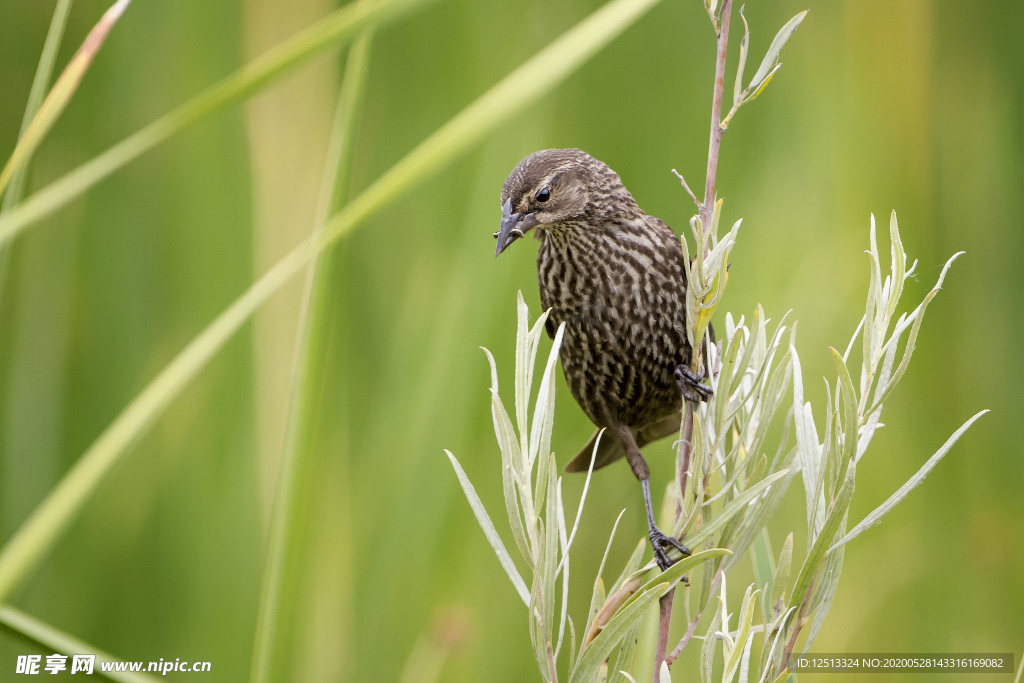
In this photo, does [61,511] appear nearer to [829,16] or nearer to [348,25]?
[348,25]

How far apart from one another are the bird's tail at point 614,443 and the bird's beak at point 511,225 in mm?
461

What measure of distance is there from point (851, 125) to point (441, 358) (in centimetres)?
132

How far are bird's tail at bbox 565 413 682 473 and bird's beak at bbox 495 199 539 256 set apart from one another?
461 mm

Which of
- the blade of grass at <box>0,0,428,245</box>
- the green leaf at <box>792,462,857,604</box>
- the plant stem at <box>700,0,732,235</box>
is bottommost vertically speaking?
the green leaf at <box>792,462,857,604</box>

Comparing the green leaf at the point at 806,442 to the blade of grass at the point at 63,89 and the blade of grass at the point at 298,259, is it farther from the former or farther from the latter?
the blade of grass at the point at 63,89

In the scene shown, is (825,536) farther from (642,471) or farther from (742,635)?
(642,471)

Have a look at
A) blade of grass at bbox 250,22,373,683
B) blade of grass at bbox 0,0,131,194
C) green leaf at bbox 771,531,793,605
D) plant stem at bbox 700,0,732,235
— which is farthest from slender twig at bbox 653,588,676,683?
blade of grass at bbox 0,0,131,194

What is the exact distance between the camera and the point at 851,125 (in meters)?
2.34

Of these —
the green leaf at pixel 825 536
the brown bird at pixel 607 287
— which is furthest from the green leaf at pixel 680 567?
the brown bird at pixel 607 287

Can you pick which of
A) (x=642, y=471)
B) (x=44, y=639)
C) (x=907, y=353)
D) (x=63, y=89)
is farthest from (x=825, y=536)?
(x=63, y=89)

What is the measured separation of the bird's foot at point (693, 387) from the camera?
113cm

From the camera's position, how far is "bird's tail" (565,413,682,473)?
175 cm

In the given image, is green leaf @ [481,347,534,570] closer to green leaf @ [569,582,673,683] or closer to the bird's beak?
green leaf @ [569,582,673,683]

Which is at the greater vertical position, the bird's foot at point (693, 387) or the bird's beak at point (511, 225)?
→ the bird's beak at point (511, 225)
